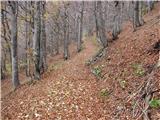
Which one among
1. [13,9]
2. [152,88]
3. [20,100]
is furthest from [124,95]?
[13,9]

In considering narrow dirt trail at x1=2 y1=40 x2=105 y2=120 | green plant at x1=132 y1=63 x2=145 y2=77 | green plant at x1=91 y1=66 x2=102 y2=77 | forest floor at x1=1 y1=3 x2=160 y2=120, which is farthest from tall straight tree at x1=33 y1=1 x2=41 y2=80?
green plant at x1=132 y1=63 x2=145 y2=77

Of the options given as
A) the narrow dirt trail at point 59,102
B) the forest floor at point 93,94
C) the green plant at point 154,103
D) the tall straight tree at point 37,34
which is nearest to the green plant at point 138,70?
the forest floor at point 93,94

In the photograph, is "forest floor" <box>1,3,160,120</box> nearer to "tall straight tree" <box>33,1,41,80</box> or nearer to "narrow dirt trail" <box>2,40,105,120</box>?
"narrow dirt trail" <box>2,40,105,120</box>

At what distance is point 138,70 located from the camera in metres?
11.9

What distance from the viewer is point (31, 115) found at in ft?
35.7

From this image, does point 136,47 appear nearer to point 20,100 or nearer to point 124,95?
point 124,95

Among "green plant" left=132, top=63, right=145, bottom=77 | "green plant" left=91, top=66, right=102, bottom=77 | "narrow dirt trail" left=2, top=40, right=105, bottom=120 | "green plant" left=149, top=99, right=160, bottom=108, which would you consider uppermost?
"green plant" left=132, top=63, right=145, bottom=77

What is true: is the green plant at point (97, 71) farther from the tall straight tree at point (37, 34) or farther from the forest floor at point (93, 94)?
the tall straight tree at point (37, 34)

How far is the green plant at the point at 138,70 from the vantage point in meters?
11.4

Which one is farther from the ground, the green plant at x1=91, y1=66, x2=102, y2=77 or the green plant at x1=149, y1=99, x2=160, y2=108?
the green plant at x1=149, y1=99, x2=160, y2=108

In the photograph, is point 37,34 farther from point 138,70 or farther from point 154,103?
point 154,103

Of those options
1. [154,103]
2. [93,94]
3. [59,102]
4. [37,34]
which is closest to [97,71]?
[93,94]

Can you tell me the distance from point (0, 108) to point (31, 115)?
2.85m

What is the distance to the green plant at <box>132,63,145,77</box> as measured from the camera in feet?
37.4
